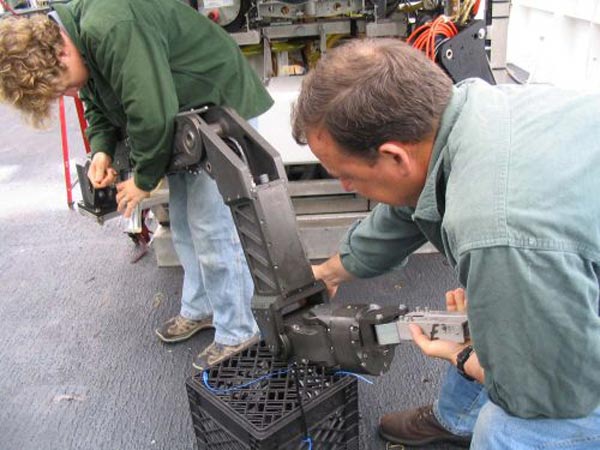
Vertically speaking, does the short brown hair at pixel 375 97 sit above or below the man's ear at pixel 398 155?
above

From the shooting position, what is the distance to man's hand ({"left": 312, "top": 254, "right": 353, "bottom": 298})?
4.69ft

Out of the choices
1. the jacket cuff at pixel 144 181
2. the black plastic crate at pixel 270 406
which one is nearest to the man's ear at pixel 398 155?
the black plastic crate at pixel 270 406

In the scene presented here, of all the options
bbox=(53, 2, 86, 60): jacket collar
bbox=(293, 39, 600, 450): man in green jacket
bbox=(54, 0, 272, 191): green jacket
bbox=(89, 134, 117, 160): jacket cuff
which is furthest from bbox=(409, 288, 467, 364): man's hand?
bbox=(89, 134, 117, 160): jacket cuff

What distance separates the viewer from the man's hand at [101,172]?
1916 millimetres

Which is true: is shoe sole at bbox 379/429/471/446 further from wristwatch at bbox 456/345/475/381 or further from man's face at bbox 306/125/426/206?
man's face at bbox 306/125/426/206

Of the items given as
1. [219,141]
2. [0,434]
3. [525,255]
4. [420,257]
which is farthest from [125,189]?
[420,257]

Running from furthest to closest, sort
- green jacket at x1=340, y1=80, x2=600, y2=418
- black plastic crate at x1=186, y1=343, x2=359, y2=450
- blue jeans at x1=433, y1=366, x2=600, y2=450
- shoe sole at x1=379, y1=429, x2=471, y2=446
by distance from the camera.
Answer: shoe sole at x1=379, y1=429, x2=471, y2=446, black plastic crate at x1=186, y1=343, x2=359, y2=450, blue jeans at x1=433, y1=366, x2=600, y2=450, green jacket at x1=340, y1=80, x2=600, y2=418

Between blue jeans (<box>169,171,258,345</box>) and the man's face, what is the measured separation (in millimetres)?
903

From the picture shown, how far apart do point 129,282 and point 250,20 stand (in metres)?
1.38

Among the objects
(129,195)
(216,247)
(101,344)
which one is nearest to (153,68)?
(129,195)

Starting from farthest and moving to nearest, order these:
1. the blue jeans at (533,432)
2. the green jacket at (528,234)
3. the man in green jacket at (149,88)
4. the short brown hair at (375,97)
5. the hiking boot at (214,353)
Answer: the hiking boot at (214,353) < the man in green jacket at (149,88) < the blue jeans at (533,432) < the short brown hair at (375,97) < the green jacket at (528,234)

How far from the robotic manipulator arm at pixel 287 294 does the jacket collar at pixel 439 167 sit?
0.27 metres

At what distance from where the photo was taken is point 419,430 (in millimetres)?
1697

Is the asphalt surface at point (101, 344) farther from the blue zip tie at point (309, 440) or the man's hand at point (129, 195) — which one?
the man's hand at point (129, 195)
